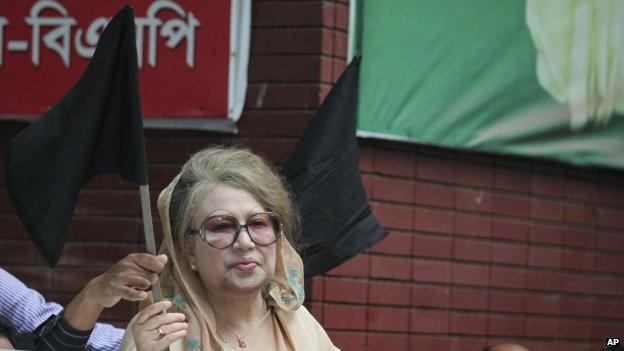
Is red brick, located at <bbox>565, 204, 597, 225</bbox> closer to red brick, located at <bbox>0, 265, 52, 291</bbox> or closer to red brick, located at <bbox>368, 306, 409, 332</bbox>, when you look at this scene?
red brick, located at <bbox>368, 306, 409, 332</bbox>

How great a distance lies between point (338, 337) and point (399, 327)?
0.37 m

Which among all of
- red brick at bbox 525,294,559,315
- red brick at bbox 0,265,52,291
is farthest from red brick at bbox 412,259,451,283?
red brick at bbox 0,265,52,291

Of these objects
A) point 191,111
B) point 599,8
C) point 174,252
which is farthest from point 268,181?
point 599,8

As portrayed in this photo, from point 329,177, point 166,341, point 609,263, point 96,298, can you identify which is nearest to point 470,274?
point 609,263

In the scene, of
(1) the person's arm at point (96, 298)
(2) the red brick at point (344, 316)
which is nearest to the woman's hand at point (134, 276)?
(1) the person's arm at point (96, 298)

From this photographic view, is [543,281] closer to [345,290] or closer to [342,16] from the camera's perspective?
[345,290]

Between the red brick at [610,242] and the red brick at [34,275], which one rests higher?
the red brick at [610,242]

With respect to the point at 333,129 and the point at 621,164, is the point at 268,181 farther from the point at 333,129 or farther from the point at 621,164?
the point at 621,164

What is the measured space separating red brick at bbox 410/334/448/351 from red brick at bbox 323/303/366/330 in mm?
329

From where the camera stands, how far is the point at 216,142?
6.67 metres

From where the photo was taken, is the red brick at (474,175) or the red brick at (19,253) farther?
the red brick at (474,175)

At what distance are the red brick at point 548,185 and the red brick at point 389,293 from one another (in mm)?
981

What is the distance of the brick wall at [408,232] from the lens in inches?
261

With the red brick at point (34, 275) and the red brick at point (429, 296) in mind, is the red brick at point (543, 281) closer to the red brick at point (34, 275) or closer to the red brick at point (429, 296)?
the red brick at point (429, 296)
